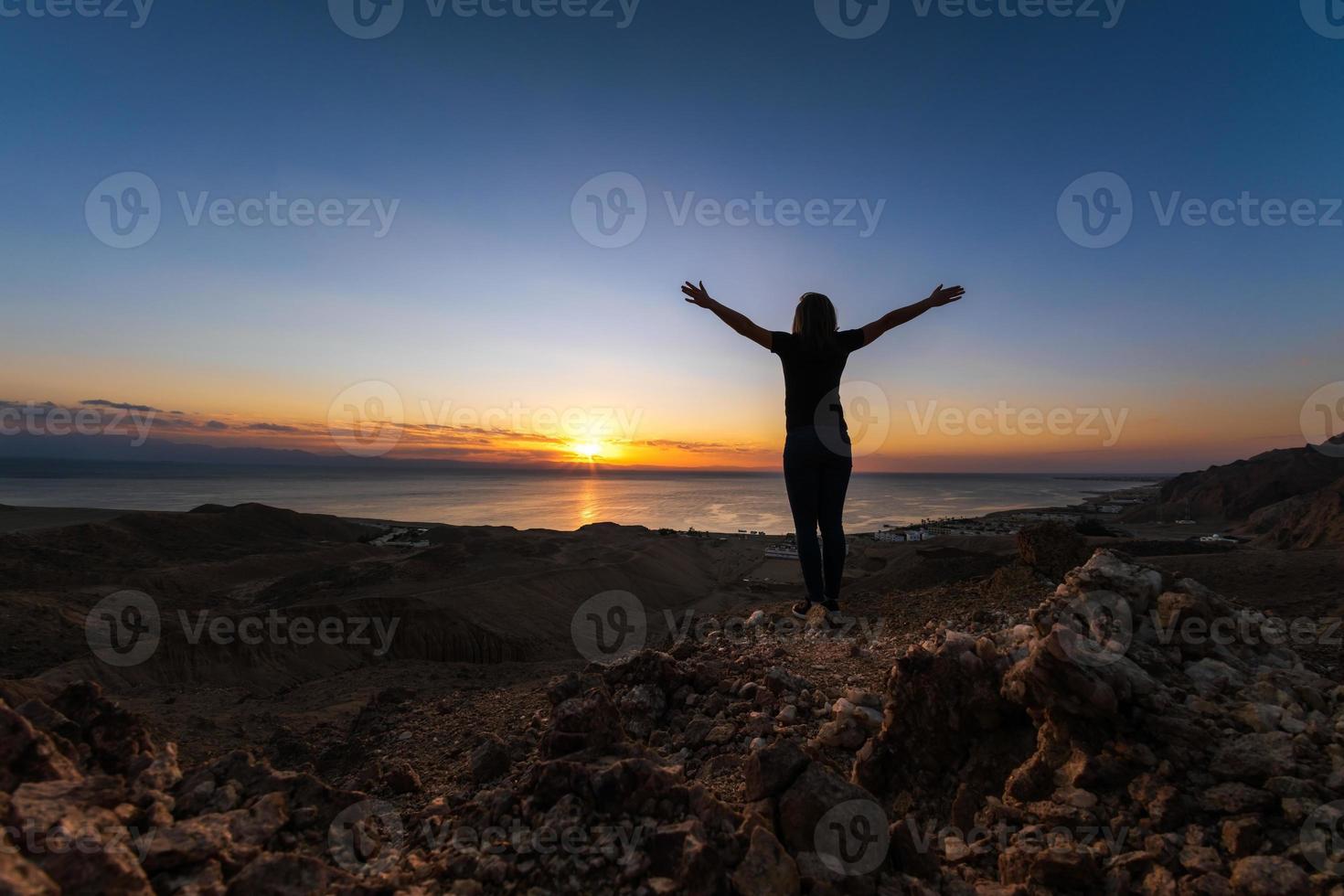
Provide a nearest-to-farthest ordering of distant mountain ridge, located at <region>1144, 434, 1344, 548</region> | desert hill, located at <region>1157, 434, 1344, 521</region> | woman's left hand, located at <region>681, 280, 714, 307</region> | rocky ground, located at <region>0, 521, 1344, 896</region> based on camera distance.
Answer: rocky ground, located at <region>0, 521, 1344, 896</region>, woman's left hand, located at <region>681, 280, 714, 307</region>, distant mountain ridge, located at <region>1144, 434, 1344, 548</region>, desert hill, located at <region>1157, 434, 1344, 521</region>

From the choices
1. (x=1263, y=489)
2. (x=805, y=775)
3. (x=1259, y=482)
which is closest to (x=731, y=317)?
(x=805, y=775)

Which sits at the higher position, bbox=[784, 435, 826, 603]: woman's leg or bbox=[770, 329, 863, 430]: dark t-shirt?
bbox=[770, 329, 863, 430]: dark t-shirt

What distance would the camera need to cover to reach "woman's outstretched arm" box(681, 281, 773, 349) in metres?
4.96

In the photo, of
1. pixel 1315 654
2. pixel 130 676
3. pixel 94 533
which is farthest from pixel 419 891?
pixel 94 533

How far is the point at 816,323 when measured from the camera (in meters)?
5.11

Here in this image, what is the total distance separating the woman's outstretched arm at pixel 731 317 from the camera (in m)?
4.96

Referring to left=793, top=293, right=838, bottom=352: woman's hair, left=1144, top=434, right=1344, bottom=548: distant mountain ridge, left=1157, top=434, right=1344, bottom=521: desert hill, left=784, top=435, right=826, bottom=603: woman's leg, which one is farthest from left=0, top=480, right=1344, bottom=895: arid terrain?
left=1157, top=434, right=1344, bottom=521: desert hill

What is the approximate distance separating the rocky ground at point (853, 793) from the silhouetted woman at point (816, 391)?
1.72 metres

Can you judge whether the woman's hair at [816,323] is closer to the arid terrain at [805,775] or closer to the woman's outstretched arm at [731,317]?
the woman's outstretched arm at [731,317]

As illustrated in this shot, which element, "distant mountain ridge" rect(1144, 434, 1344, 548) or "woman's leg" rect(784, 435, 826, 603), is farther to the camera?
"distant mountain ridge" rect(1144, 434, 1344, 548)

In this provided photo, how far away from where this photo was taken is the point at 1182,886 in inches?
80.4

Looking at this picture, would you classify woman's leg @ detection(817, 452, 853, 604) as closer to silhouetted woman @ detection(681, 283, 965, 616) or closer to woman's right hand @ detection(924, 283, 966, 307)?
silhouetted woman @ detection(681, 283, 965, 616)

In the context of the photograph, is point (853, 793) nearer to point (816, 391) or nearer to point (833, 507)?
point (833, 507)

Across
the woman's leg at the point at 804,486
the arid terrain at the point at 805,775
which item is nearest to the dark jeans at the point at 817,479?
the woman's leg at the point at 804,486
